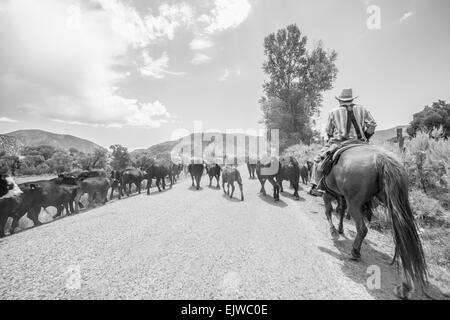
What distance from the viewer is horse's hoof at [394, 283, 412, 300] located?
2.78m

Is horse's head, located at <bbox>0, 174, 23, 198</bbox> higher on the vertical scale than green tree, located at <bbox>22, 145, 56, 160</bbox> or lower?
lower

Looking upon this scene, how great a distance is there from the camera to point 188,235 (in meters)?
4.94

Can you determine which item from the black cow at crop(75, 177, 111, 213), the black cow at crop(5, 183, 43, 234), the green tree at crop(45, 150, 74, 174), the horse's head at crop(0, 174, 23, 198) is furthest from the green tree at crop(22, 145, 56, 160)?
the horse's head at crop(0, 174, 23, 198)

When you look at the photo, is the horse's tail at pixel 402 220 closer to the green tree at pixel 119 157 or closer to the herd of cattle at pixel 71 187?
the herd of cattle at pixel 71 187

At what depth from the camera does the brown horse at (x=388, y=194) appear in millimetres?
2918

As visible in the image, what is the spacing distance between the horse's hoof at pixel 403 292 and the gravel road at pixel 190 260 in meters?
0.13

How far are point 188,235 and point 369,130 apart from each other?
534 cm

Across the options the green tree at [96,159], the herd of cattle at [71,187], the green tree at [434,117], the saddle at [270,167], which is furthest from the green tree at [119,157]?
the green tree at [434,117]

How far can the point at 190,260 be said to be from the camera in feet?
12.3

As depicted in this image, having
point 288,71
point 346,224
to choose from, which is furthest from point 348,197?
point 288,71

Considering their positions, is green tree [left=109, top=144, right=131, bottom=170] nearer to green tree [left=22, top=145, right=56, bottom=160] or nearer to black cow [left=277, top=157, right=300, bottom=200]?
green tree [left=22, top=145, right=56, bottom=160]

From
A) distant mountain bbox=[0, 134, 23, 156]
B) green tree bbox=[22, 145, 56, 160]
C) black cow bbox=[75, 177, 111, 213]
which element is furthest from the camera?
green tree bbox=[22, 145, 56, 160]

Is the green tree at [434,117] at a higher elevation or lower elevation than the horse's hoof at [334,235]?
higher
